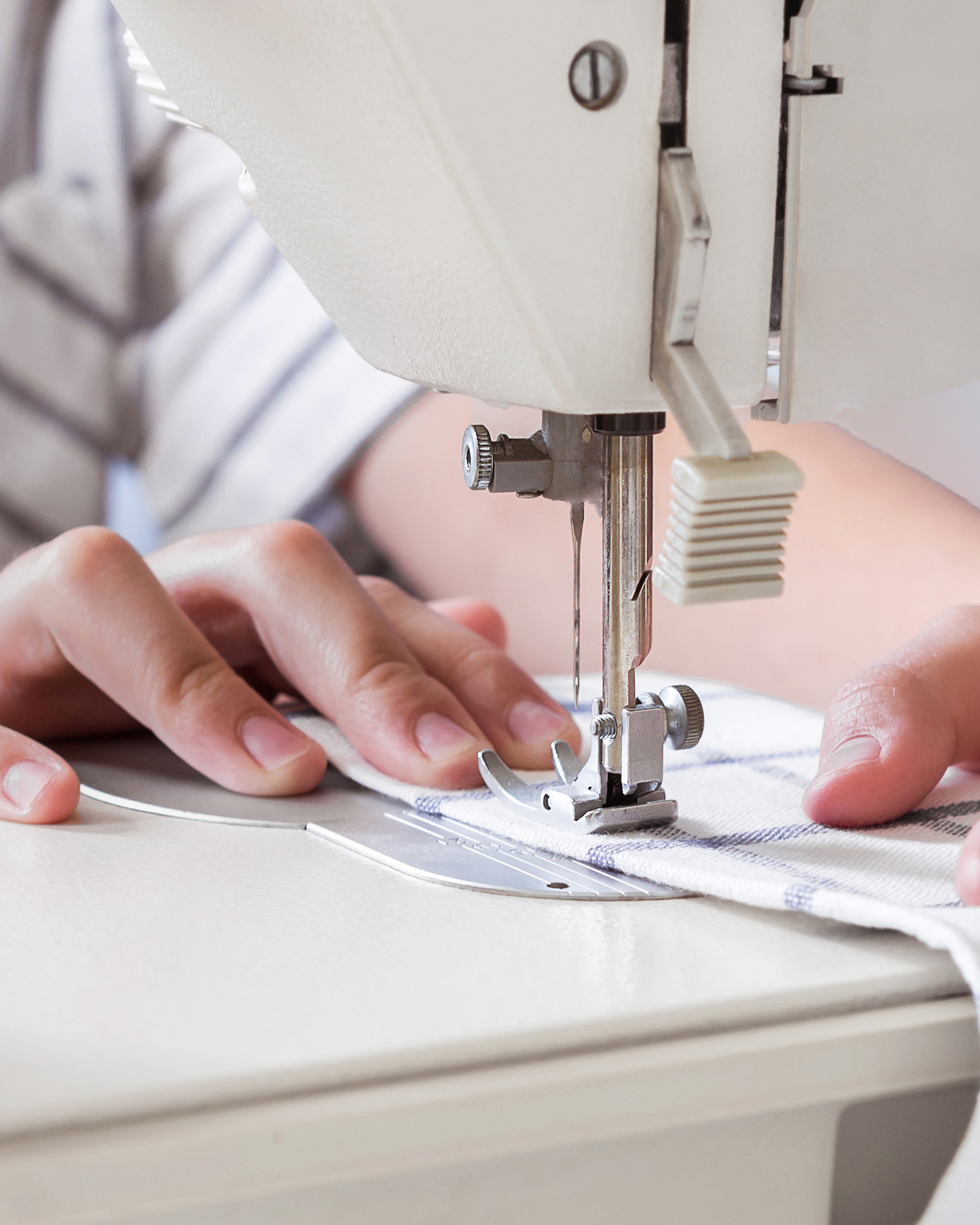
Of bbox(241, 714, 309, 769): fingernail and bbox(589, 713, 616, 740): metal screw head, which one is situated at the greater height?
bbox(589, 713, 616, 740): metal screw head

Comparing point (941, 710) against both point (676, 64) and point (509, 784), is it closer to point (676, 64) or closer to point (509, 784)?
point (509, 784)

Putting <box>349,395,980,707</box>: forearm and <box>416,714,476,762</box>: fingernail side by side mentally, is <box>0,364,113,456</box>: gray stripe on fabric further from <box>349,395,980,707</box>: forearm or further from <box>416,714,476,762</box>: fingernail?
<box>416,714,476,762</box>: fingernail

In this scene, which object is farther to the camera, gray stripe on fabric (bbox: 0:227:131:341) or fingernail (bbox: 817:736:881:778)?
gray stripe on fabric (bbox: 0:227:131:341)

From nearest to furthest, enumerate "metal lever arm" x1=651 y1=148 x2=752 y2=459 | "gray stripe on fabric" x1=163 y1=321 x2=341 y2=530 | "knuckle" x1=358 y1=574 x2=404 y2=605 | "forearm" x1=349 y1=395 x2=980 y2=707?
"metal lever arm" x1=651 y1=148 x2=752 y2=459
"knuckle" x1=358 y1=574 x2=404 y2=605
"forearm" x1=349 y1=395 x2=980 y2=707
"gray stripe on fabric" x1=163 y1=321 x2=341 y2=530

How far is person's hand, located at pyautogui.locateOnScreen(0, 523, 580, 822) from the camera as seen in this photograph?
2.19 feet

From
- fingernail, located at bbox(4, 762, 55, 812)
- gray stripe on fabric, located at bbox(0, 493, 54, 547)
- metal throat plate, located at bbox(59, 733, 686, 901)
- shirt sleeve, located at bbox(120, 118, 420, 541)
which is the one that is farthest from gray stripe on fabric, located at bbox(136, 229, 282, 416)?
fingernail, located at bbox(4, 762, 55, 812)

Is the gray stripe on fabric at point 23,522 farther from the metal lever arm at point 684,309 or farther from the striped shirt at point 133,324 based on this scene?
the metal lever arm at point 684,309

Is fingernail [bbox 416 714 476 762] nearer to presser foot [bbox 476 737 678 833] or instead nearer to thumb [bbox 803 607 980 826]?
presser foot [bbox 476 737 678 833]

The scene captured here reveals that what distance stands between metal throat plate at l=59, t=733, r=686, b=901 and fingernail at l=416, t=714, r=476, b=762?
0.03 m

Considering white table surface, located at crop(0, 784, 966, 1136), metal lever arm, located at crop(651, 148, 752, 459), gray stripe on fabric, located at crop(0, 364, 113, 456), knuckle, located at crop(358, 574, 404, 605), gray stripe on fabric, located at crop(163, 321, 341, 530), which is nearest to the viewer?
white table surface, located at crop(0, 784, 966, 1136)

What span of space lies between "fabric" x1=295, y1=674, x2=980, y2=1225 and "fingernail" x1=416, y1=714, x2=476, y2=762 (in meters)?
0.02

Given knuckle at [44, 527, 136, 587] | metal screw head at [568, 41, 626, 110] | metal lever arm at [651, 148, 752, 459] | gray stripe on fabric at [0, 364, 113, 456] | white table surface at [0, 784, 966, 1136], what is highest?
metal screw head at [568, 41, 626, 110]

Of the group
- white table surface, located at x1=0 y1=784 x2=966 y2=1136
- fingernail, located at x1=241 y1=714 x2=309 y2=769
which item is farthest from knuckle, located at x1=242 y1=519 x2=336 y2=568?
white table surface, located at x1=0 y1=784 x2=966 y2=1136

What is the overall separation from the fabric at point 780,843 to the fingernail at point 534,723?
24mm
